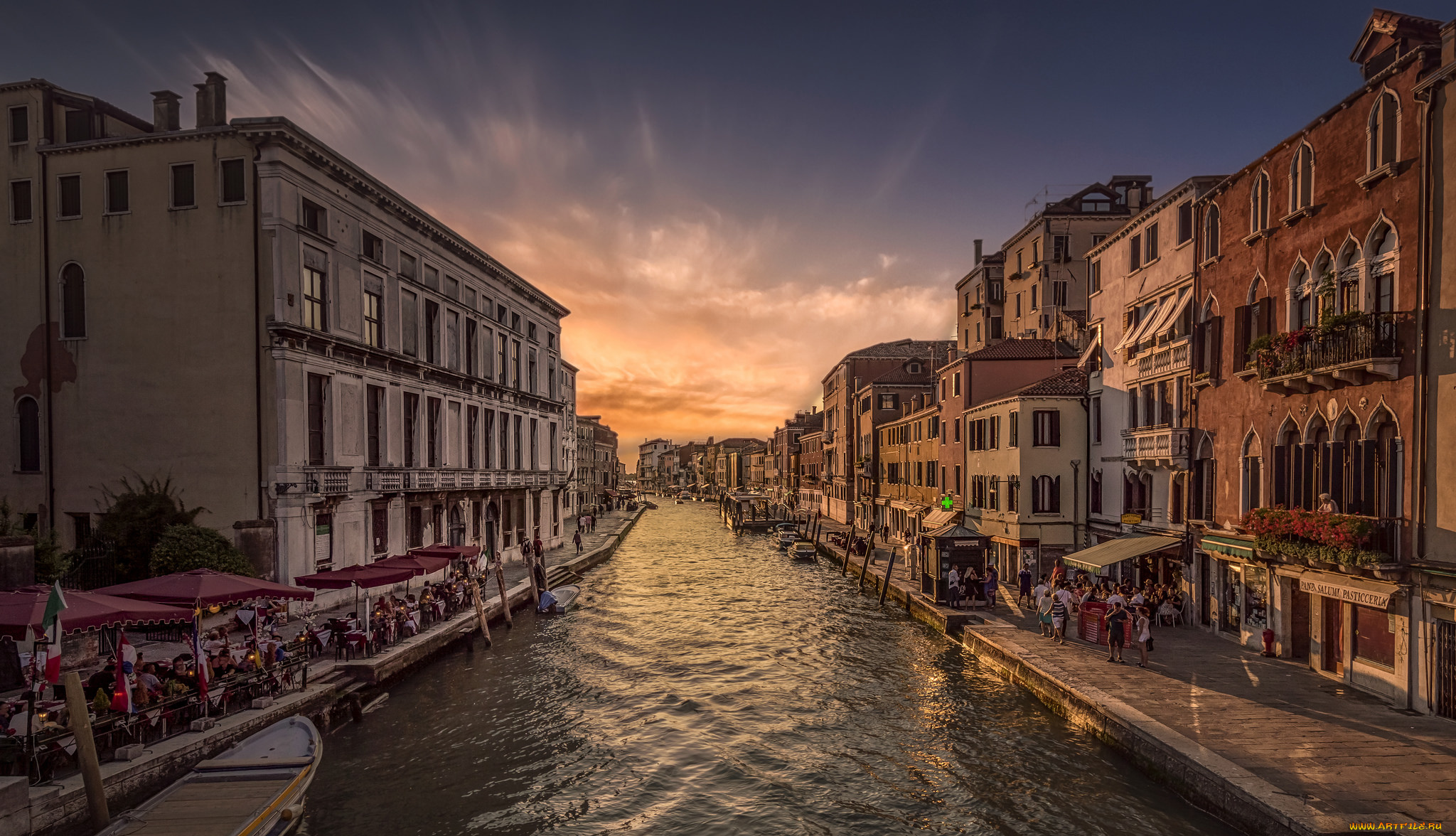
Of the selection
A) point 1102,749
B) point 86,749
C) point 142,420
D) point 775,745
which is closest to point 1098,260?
point 1102,749

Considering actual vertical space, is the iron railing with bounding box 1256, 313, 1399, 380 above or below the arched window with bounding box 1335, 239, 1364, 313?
below

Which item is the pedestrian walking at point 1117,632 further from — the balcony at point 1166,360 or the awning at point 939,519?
the awning at point 939,519

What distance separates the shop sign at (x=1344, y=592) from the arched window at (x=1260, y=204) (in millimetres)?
8507

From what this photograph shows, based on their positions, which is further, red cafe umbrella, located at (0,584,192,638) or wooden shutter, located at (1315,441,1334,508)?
wooden shutter, located at (1315,441,1334,508)

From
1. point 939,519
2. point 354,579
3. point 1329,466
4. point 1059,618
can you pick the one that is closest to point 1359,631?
point 1329,466

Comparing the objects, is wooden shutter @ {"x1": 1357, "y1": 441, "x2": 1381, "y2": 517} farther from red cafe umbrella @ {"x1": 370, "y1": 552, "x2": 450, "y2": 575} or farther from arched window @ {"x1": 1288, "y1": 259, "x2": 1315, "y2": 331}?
red cafe umbrella @ {"x1": 370, "y1": 552, "x2": 450, "y2": 575}

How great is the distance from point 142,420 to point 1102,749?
2933 centimetres

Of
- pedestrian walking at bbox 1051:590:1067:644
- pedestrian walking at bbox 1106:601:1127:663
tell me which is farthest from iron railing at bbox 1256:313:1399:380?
pedestrian walking at bbox 1051:590:1067:644

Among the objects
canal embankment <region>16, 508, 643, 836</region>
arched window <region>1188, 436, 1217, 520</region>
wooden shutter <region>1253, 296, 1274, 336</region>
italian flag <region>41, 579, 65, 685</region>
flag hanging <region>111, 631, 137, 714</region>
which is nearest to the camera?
canal embankment <region>16, 508, 643, 836</region>

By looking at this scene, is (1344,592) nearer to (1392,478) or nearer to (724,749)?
(1392,478)

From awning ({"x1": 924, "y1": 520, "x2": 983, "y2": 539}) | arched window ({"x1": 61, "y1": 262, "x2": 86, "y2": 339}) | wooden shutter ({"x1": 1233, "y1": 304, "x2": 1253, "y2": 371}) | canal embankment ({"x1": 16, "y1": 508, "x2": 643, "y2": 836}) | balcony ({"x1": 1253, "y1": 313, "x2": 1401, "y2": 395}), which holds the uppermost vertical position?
arched window ({"x1": 61, "y1": 262, "x2": 86, "y2": 339})

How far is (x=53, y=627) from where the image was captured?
1167cm

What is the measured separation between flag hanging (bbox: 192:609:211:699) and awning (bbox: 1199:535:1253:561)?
23255mm

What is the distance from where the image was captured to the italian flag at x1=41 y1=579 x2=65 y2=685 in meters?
11.6
